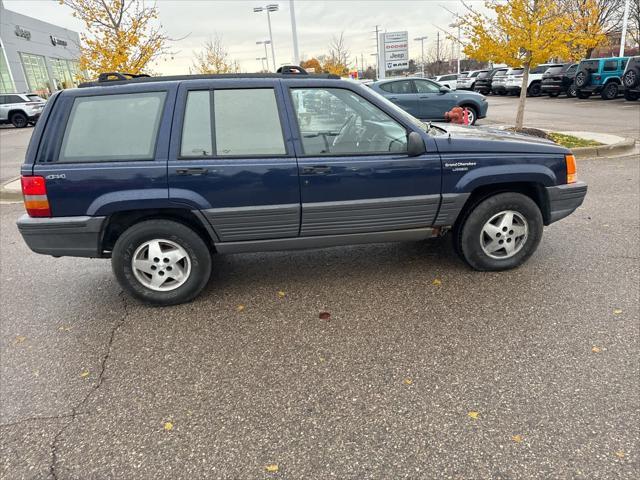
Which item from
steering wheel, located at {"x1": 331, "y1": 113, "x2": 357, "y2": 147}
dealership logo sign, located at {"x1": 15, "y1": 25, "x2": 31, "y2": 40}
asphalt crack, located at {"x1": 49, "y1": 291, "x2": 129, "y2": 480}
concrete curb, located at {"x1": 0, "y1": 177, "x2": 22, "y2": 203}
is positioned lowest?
asphalt crack, located at {"x1": 49, "y1": 291, "x2": 129, "y2": 480}

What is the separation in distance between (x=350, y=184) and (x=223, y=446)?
2111 mm

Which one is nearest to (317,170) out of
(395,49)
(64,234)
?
(64,234)

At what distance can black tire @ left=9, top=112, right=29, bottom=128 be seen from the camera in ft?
80.0

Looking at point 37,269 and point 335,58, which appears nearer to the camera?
point 37,269

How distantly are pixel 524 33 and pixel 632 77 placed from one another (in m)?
13.6

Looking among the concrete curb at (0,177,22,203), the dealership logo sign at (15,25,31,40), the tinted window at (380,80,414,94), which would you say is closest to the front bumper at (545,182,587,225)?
the concrete curb at (0,177,22,203)

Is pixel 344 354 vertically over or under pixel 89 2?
under

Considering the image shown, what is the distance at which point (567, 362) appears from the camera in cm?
275

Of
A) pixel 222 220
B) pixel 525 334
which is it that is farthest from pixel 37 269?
pixel 525 334

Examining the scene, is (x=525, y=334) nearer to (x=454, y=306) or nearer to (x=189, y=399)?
(x=454, y=306)

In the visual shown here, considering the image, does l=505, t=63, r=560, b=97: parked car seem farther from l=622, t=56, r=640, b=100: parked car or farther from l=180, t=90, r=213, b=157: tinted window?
l=180, t=90, r=213, b=157: tinted window

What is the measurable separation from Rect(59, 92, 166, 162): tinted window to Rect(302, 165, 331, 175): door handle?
1167 millimetres

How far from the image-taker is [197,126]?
3.44 meters

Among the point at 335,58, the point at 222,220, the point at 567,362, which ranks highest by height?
the point at 335,58
